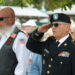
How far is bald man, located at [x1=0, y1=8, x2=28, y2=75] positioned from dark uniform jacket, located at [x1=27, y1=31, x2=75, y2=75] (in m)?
0.17

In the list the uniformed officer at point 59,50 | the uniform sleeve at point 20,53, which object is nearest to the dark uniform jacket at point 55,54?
the uniformed officer at point 59,50

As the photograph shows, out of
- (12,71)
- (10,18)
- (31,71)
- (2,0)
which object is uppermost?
(2,0)

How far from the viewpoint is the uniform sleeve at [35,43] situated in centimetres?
458

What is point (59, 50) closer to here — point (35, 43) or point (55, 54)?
point (55, 54)

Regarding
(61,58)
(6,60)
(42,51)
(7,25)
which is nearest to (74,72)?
(61,58)

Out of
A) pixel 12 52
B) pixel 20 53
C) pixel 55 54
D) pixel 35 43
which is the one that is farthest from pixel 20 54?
pixel 55 54

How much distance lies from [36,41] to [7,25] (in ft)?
1.79

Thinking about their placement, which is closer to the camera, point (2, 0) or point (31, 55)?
point (2, 0)

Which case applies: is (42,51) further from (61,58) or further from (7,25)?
(7,25)

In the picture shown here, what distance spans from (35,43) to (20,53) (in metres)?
0.32

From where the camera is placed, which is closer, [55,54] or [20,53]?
[55,54]

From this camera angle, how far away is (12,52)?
4.45 metres

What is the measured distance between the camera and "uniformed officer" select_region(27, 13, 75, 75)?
4.14 meters

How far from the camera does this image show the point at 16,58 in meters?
4.47
